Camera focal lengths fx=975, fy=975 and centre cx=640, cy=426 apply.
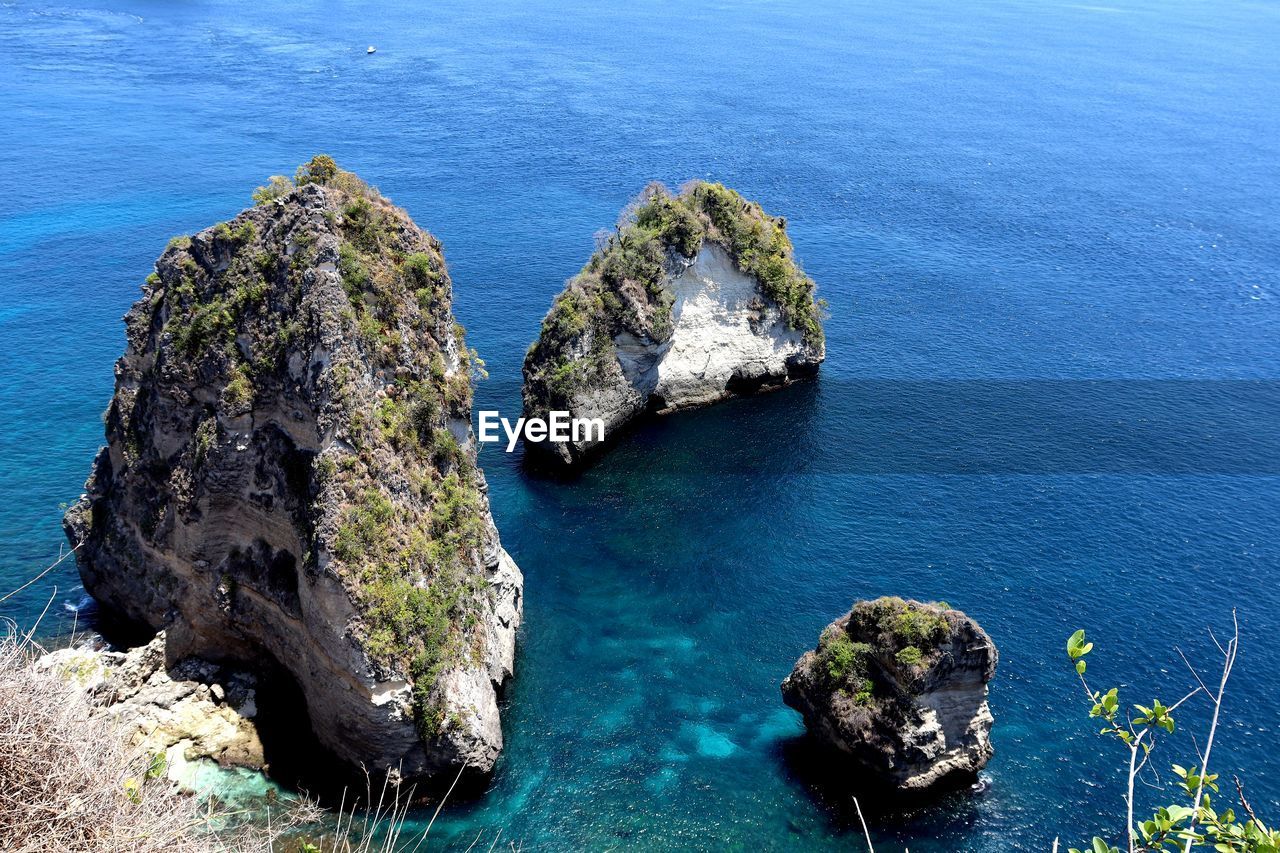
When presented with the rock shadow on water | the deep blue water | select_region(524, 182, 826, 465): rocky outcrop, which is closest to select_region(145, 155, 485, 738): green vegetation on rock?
the deep blue water

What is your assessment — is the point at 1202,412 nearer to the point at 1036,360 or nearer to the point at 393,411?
the point at 1036,360

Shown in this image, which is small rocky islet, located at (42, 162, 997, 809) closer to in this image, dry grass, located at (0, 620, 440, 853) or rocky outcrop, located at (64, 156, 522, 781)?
rocky outcrop, located at (64, 156, 522, 781)

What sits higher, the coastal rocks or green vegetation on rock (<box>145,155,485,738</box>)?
green vegetation on rock (<box>145,155,485,738</box>)

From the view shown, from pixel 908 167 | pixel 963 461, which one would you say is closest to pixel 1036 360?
pixel 963 461

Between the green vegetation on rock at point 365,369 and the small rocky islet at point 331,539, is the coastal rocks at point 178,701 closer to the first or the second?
the small rocky islet at point 331,539

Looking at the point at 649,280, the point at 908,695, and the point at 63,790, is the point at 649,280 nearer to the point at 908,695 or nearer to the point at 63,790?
the point at 908,695

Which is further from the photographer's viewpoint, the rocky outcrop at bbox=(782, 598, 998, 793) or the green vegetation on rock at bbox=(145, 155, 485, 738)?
the rocky outcrop at bbox=(782, 598, 998, 793)
